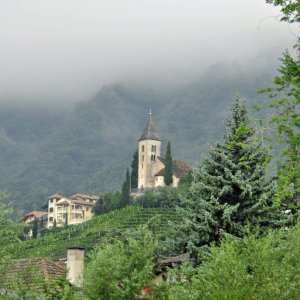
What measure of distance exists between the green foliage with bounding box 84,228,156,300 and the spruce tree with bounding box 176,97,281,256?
12.2ft

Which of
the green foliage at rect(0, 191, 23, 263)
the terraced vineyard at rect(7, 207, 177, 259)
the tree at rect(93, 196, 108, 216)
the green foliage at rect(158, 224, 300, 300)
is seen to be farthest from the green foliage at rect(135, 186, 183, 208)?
the green foliage at rect(158, 224, 300, 300)

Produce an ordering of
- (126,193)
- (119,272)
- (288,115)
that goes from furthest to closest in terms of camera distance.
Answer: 1. (126,193)
2. (119,272)
3. (288,115)

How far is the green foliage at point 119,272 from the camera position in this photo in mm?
28391

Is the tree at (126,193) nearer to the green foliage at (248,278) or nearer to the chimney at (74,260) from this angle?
the chimney at (74,260)

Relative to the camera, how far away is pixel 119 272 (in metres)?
29.0

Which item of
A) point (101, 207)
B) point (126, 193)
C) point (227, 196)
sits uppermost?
point (101, 207)

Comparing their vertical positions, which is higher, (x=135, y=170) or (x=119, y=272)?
(x=135, y=170)

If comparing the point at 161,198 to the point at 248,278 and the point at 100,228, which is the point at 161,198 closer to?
the point at 100,228

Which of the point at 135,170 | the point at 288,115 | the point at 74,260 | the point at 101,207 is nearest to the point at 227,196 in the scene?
the point at 74,260

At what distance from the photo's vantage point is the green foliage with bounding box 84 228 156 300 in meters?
28.4

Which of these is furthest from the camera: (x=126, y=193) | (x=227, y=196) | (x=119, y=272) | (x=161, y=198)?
(x=126, y=193)

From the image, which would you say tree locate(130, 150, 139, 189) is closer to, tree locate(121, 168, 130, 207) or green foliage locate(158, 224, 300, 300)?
tree locate(121, 168, 130, 207)

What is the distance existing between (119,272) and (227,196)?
7.96 m

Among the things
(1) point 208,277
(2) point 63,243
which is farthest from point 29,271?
(2) point 63,243
